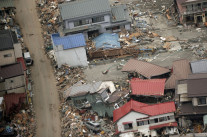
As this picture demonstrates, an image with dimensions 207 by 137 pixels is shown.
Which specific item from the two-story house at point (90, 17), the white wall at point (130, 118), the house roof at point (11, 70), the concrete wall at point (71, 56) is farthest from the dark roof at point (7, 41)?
the white wall at point (130, 118)

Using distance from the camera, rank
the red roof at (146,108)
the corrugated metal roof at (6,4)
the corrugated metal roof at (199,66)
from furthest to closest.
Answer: the corrugated metal roof at (6,4) < the corrugated metal roof at (199,66) < the red roof at (146,108)

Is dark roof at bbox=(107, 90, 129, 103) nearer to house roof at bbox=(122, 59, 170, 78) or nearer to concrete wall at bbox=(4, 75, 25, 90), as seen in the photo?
house roof at bbox=(122, 59, 170, 78)

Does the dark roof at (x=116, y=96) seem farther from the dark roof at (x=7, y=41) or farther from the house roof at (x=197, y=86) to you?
the dark roof at (x=7, y=41)

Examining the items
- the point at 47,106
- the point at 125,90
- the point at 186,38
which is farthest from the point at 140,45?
the point at 47,106

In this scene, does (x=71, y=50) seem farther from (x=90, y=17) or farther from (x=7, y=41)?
(x=7, y=41)

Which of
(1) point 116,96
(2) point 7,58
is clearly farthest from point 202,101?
(2) point 7,58

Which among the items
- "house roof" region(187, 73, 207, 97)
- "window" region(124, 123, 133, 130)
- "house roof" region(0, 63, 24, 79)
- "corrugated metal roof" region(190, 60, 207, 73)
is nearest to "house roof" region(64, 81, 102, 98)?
"house roof" region(0, 63, 24, 79)

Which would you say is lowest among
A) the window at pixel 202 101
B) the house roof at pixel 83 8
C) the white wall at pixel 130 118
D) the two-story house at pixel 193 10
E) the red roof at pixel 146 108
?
the white wall at pixel 130 118

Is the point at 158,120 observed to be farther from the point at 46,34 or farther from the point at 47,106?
the point at 46,34
